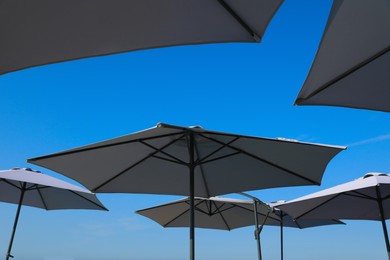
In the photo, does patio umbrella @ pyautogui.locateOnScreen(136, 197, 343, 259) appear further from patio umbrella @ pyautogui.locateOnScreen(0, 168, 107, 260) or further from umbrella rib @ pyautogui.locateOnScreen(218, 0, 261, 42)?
umbrella rib @ pyautogui.locateOnScreen(218, 0, 261, 42)

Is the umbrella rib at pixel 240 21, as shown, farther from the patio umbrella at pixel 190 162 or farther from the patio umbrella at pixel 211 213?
the patio umbrella at pixel 211 213

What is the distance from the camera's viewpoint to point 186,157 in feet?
16.6

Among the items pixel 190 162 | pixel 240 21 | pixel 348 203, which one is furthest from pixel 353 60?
pixel 348 203

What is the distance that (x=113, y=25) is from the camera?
8.40 feet

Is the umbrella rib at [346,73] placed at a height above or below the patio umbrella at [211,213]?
above

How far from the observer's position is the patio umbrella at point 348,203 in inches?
230

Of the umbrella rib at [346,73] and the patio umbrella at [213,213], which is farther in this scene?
the patio umbrella at [213,213]

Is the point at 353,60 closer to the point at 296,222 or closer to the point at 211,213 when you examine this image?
the point at 211,213

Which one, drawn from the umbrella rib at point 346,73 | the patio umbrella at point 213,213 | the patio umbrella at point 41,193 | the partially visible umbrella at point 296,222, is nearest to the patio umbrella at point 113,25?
the umbrella rib at point 346,73

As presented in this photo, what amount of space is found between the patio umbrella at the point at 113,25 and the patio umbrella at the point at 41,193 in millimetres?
4632

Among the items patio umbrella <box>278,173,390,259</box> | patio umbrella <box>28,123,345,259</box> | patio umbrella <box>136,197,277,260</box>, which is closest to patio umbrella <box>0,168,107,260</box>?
patio umbrella <box>136,197,277,260</box>

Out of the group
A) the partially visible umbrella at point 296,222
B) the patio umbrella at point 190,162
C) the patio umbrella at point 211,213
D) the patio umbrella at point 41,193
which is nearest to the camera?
the patio umbrella at point 190,162

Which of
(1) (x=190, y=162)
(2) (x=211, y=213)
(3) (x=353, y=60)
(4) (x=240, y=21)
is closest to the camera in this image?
(4) (x=240, y=21)

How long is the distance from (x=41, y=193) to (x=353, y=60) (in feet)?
24.6
